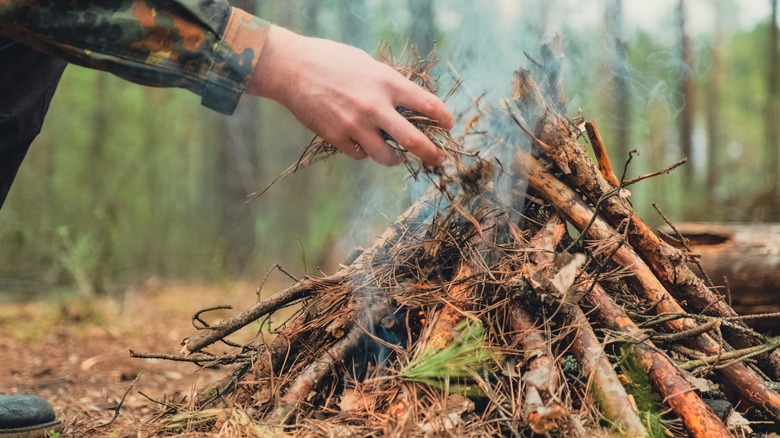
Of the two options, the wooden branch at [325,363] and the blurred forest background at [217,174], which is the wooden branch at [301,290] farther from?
the blurred forest background at [217,174]

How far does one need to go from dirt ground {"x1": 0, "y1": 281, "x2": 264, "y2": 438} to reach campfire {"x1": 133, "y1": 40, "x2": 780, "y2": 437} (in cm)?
56

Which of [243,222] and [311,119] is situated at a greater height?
[311,119]

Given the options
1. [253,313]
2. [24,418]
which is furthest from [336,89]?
[24,418]

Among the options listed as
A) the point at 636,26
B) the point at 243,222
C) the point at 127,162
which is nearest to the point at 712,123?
the point at 636,26

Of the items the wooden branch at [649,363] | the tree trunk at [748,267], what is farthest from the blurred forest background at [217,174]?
the wooden branch at [649,363]

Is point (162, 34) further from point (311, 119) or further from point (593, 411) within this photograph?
point (593, 411)

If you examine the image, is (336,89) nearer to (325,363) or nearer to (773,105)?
(325,363)

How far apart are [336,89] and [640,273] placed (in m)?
1.48

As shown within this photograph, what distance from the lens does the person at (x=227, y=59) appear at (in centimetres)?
144

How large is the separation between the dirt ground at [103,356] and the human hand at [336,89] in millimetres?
1303

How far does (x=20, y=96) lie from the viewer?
A: 2562mm

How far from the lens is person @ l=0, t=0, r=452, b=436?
4.74 ft

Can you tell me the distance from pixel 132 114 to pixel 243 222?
3462mm

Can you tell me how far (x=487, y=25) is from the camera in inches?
135
